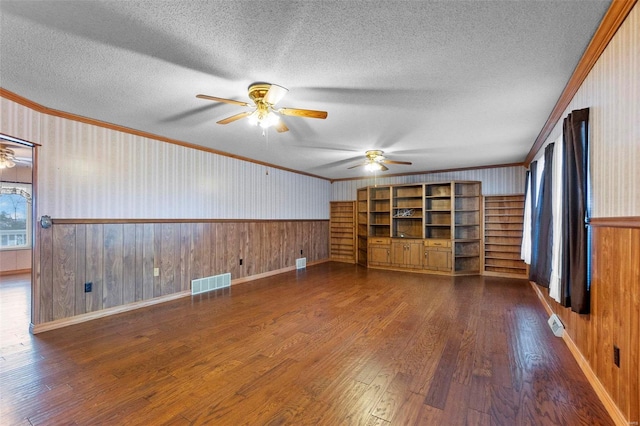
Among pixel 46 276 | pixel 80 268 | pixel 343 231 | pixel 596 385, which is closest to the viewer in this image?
pixel 596 385

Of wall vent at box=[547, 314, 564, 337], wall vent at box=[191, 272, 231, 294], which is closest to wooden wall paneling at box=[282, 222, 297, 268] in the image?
wall vent at box=[191, 272, 231, 294]

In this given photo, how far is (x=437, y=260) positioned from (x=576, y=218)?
→ 4305mm

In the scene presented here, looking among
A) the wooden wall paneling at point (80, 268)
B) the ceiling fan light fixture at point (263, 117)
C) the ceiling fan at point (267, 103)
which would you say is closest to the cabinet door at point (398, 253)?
the ceiling fan at point (267, 103)

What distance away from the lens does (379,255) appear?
721 cm

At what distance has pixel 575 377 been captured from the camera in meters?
2.23

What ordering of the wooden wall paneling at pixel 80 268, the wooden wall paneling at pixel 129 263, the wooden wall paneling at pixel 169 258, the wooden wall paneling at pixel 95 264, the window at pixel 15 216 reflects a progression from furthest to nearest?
the window at pixel 15 216 → the wooden wall paneling at pixel 169 258 → the wooden wall paneling at pixel 129 263 → the wooden wall paneling at pixel 95 264 → the wooden wall paneling at pixel 80 268

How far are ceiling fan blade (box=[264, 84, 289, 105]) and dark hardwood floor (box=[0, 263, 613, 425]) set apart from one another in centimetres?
240

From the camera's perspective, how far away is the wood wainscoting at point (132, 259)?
3.32 m

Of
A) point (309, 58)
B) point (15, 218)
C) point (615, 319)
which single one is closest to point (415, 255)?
point (615, 319)

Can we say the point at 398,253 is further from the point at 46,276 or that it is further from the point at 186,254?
the point at 46,276

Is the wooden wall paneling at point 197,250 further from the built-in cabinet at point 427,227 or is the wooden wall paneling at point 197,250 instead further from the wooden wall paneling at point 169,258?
the built-in cabinet at point 427,227

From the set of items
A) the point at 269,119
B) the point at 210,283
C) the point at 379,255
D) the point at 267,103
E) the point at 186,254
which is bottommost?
the point at 210,283

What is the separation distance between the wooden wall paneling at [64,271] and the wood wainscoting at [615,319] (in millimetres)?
5184

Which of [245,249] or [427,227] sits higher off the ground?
[427,227]
